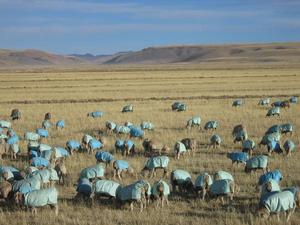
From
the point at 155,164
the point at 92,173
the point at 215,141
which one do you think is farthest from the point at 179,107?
the point at 92,173

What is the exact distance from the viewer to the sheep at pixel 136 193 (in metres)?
12.5

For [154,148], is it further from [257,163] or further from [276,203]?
[276,203]

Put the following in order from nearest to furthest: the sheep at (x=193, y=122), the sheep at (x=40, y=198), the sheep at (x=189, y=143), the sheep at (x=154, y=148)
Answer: the sheep at (x=40, y=198), the sheep at (x=154, y=148), the sheep at (x=189, y=143), the sheep at (x=193, y=122)

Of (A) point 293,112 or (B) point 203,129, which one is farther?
(A) point 293,112

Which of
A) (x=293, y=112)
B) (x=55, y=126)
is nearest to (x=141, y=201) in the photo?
(x=55, y=126)

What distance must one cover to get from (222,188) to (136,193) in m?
2.27

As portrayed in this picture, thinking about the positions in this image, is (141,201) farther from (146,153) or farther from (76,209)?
(146,153)

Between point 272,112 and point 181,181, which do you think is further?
point 272,112

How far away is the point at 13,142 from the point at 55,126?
6660 millimetres

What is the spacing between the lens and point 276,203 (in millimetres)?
11469

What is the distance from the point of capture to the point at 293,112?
32.0m

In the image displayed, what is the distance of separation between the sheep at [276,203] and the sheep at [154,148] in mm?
8347

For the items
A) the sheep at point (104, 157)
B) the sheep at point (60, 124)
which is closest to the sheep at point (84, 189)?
the sheep at point (104, 157)

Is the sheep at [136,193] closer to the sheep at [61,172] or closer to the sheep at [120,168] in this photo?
the sheep at [120,168]
